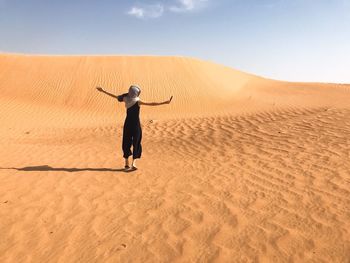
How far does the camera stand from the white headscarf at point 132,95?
624cm

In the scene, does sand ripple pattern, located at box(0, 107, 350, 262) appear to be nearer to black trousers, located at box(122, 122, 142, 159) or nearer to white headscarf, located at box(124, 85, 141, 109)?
black trousers, located at box(122, 122, 142, 159)

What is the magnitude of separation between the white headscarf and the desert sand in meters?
1.39

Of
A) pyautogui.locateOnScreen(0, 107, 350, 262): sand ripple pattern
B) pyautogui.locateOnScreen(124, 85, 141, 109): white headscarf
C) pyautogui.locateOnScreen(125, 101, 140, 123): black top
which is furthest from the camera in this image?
pyautogui.locateOnScreen(125, 101, 140, 123): black top

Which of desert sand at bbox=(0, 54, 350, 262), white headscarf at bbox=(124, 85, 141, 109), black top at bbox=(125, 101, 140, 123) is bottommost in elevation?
desert sand at bbox=(0, 54, 350, 262)

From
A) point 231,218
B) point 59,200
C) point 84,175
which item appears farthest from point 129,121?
point 231,218

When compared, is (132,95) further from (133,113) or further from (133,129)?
(133,129)

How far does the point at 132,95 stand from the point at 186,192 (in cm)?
214

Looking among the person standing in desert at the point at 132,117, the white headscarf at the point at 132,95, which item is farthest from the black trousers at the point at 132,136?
the white headscarf at the point at 132,95

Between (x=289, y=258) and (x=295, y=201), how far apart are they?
4.86 feet

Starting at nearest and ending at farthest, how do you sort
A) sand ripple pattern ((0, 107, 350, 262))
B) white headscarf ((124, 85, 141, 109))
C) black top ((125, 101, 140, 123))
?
sand ripple pattern ((0, 107, 350, 262)) → white headscarf ((124, 85, 141, 109)) → black top ((125, 101, 140, 123))

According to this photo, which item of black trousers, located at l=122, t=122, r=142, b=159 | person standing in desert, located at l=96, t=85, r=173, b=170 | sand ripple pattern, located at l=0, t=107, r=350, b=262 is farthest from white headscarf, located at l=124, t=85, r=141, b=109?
sand ripple pattern, located at l=0, t=107, r=350, b=262

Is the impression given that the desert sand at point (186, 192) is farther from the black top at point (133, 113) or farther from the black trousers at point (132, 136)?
the black top at point (133, 113)

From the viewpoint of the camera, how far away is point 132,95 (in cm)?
629

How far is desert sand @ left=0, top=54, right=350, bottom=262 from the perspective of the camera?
3.63 meters
